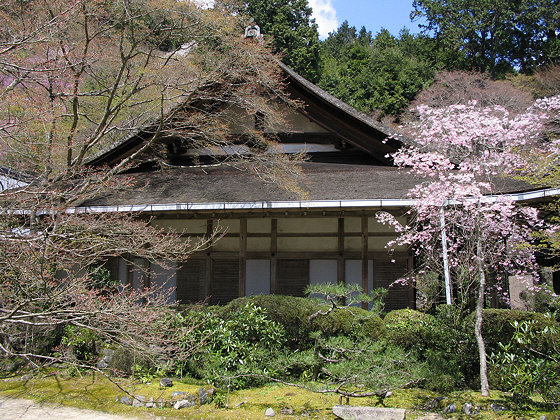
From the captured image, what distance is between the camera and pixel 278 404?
23.1 feet

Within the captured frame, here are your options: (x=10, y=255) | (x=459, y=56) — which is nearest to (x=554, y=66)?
(x=459, y=56)

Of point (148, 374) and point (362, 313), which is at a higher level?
point (362, 313)

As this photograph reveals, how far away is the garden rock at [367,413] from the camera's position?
20.0ft

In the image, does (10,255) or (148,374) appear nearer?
(10,255)

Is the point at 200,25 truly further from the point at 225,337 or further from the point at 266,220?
the point at 225,337

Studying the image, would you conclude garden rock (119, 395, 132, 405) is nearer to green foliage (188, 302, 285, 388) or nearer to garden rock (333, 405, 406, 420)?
green foliage (188, 302, 285, 388)

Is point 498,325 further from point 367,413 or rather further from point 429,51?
point 429,51

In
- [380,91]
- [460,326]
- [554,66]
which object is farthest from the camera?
[380,91]

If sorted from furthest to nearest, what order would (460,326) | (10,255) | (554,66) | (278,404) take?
(554,66), (460,326), (278,404), (10,255)

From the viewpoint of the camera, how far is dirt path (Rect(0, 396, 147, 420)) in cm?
679

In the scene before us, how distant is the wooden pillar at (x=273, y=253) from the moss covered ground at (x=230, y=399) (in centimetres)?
282

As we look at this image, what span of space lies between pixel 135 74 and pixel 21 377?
6.43 m

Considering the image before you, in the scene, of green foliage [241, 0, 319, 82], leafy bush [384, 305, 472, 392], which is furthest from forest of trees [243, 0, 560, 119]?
leafy bush [384, 305, 472, 392]

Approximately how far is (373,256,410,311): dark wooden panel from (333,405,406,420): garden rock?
474 cm
